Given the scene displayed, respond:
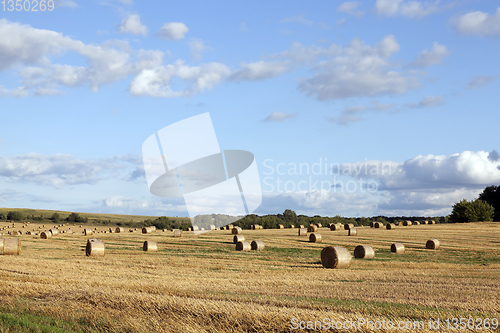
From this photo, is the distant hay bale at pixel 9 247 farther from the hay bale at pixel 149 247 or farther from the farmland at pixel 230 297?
the hay bale at pixel 149 247

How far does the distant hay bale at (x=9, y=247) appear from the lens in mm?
28625

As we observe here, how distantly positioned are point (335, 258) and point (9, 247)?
20481mm

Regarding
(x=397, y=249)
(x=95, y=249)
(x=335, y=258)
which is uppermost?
(x=95, y=249)

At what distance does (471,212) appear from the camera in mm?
75375

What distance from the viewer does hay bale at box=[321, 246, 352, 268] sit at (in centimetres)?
2345

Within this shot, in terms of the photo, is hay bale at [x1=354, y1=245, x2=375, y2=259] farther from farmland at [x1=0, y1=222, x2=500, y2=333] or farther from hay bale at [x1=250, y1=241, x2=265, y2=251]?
hay bale at [x1=250, y1=241, x2=265, y2=251]

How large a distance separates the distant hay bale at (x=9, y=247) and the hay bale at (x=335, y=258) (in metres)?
19.5

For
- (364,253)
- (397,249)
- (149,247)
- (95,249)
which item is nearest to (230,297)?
(364,253)

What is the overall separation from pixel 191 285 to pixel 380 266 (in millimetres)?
12429

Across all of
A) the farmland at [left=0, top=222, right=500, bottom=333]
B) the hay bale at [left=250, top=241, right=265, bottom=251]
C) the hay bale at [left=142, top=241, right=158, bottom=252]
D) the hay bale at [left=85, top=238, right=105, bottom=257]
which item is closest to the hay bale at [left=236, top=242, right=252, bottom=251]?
the hay bale at [left=250, top=241, right=265, bottom=251]

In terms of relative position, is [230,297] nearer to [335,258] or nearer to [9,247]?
[335,258]

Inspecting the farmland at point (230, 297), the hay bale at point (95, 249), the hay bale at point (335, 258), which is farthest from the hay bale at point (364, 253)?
the hay bale at point (95, 249)

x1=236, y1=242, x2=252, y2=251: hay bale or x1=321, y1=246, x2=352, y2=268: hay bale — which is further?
x1=236, y1=242, x2=252, y2=251: hay bale

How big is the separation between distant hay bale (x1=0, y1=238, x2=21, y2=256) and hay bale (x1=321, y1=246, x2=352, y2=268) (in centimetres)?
1949
